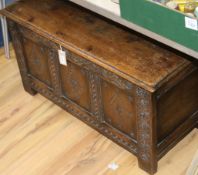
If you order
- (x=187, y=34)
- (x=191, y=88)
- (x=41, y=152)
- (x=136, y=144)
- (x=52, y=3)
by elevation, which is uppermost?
(x=187, y=34)

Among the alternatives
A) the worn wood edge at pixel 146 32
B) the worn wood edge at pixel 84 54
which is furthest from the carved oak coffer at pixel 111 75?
the worn wood edge at pixel 146 32

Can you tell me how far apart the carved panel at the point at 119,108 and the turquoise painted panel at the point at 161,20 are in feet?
1.09

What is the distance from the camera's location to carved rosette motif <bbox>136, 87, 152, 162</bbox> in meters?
1.86

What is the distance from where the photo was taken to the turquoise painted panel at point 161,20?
1609 millimetres

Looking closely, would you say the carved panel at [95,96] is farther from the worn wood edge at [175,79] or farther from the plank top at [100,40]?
the worn wood edge at [175,79]

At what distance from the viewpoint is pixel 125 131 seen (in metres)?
2.11

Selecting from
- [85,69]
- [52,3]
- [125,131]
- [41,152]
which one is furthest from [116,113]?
[52,3]

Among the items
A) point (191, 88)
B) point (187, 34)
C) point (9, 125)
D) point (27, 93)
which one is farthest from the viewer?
point (27, 93)

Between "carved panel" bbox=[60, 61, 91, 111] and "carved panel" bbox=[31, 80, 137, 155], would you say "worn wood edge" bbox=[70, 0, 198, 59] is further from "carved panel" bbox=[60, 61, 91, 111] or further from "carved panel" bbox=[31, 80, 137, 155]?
"carved panel" bbox=[31, 80, 137, 155]

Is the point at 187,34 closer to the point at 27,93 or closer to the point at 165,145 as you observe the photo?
the point at 165,145

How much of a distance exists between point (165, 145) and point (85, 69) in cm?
49

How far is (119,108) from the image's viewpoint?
6.73 feet

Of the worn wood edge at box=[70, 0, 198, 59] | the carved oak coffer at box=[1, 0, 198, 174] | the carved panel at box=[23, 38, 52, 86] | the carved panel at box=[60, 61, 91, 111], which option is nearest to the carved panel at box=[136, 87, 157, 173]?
the carved oak coffer at box=[1, 0, 198, 174]

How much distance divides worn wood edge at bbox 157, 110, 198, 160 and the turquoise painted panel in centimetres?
57
